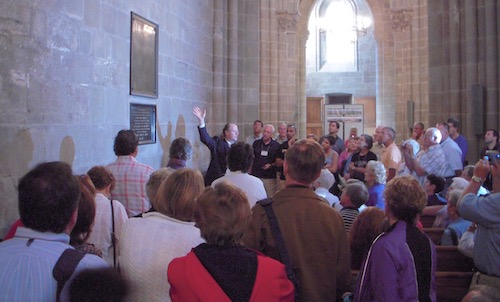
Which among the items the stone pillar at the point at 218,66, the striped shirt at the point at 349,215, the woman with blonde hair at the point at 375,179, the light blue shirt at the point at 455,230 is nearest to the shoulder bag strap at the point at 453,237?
the light blue shirt at the point at 455,230

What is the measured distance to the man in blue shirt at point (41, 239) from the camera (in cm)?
164

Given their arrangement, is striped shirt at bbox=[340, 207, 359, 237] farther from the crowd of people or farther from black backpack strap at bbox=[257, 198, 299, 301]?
black backpack strap at bbox=[257, 198, 299, 301]

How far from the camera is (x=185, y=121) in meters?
9.40

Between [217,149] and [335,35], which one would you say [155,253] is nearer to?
[217,149]

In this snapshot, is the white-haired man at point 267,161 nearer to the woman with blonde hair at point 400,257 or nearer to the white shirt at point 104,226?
the white shirt at point 104,226

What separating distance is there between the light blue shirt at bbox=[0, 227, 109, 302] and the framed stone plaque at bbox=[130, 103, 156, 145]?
549 centimetres

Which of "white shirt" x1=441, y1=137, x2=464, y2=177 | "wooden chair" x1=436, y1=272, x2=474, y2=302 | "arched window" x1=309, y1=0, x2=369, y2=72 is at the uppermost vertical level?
"arched window" x1=309, y1=0, x2=369, y2=72

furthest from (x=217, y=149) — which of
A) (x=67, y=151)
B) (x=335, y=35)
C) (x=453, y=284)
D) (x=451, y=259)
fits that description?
(x=335, y=35)

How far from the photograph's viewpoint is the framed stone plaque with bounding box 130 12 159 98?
23.3 ft

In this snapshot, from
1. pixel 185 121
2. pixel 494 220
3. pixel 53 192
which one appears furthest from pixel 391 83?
pixel 53 192

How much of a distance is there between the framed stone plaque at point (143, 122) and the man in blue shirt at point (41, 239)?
17.7 feet

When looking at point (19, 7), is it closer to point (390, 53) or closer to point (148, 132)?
point (148, 132)

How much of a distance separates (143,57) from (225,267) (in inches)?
230

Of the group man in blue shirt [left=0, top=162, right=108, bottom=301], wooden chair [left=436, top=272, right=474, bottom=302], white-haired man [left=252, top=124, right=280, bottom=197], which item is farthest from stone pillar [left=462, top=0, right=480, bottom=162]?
man in blue shirt [left=0, top=162, right=108, bottom=301]
